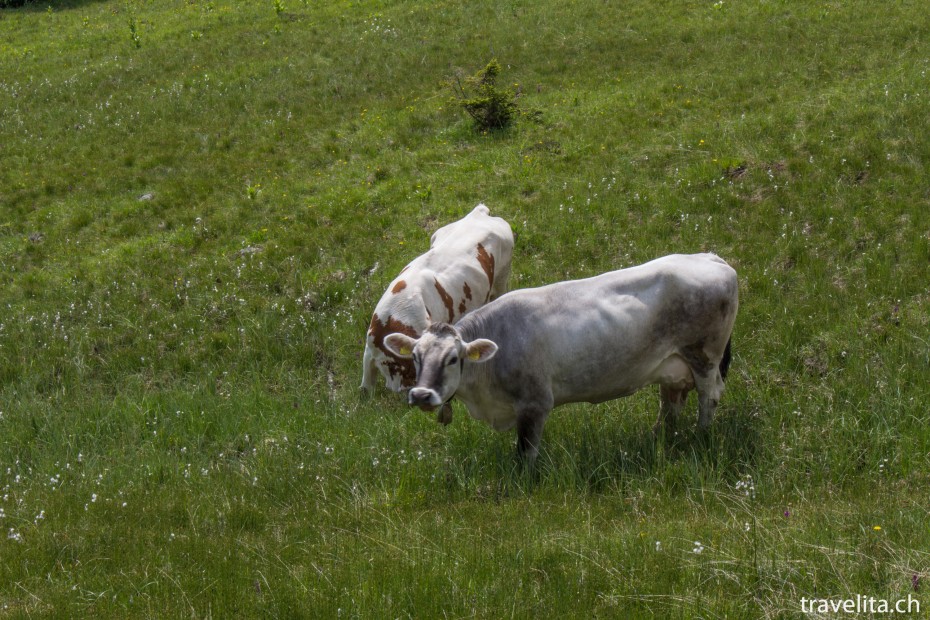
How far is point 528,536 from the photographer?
679 centimetres

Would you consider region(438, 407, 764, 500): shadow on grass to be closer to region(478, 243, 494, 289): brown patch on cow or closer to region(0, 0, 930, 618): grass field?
region(0, 0, 930, 618): grass field

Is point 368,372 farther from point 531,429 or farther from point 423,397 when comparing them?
point 423,397

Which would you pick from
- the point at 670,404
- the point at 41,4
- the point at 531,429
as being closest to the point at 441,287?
the point at 531,429

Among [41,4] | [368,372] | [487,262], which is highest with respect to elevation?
[41,4]

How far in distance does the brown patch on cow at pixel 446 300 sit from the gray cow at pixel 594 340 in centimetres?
225

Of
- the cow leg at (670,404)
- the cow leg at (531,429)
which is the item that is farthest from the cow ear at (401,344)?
the cow leg at (670,404)

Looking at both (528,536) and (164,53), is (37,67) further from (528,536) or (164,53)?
(528,536)

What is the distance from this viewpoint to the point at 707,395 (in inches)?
373

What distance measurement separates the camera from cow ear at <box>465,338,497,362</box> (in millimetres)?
8526

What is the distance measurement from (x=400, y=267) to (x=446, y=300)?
3596 millimetres

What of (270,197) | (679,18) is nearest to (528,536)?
(270,197)

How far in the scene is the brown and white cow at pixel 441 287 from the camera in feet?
35.7

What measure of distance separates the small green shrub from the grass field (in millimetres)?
490

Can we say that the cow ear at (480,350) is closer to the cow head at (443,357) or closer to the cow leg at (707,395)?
the cow head at (443,357)
